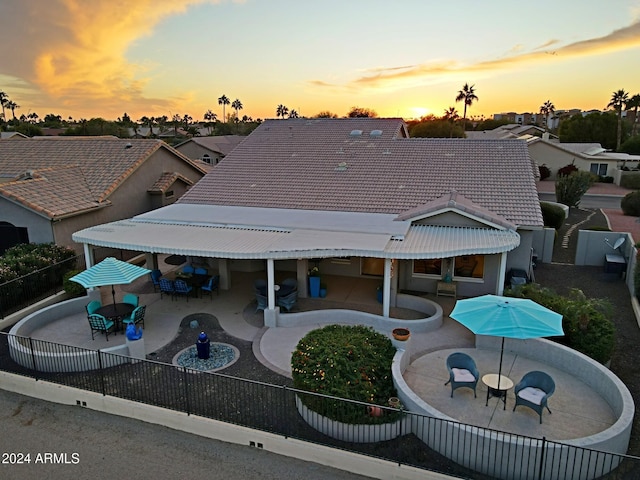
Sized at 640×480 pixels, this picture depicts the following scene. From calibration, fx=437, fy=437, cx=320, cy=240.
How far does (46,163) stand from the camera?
27953 millimetres

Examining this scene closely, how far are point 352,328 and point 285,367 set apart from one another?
2.37 meters

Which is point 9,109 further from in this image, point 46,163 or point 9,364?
point 9,364

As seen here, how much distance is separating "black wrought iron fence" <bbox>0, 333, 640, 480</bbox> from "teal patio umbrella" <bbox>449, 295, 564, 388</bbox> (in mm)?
2001

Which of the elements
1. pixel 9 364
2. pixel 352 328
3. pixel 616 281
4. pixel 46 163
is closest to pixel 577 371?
pixel 352 328

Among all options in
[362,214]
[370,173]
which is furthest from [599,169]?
[362,214]

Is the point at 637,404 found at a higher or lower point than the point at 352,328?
lower

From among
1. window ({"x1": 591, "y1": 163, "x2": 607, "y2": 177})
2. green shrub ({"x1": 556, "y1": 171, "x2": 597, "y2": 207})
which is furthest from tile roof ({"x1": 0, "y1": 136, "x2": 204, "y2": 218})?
window ({"x1": 591, "y1": 163, "x2": 607, "y2": 177})

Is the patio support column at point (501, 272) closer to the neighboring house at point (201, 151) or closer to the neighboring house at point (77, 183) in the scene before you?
the neighboring house at point (77, 183)

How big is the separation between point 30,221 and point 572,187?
38.1 m

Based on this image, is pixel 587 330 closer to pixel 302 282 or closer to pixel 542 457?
pixel 542 457

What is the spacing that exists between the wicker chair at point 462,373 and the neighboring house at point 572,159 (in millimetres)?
48734

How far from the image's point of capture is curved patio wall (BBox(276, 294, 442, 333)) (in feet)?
50.3

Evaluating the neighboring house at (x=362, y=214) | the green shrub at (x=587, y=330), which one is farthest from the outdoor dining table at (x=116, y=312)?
the green shrub at (x=587, y=330)

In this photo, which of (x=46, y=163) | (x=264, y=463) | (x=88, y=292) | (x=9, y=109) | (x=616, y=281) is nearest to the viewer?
(x=264, y=463)
